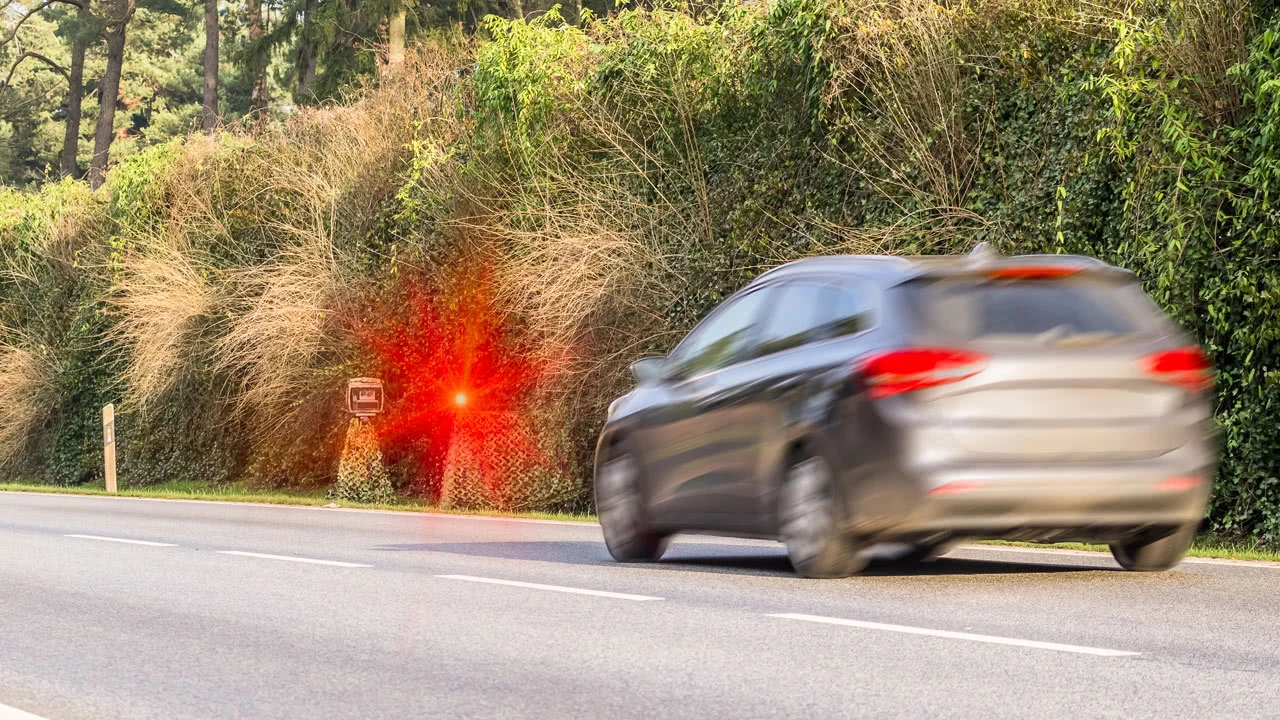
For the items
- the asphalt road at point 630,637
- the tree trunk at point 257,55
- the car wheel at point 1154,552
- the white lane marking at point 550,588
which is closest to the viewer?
the asphalt road at point 630,637

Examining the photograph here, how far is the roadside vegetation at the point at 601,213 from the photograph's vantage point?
1384 centimetres

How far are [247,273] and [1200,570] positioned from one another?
64.0 ft

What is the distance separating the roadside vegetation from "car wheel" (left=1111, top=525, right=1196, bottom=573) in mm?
2772

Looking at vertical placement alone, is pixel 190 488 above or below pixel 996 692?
below

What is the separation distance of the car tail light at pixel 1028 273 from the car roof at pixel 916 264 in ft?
0.21

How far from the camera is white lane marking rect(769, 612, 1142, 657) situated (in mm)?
7766

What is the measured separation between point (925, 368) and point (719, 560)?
11.5ft

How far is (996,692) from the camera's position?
683 centimetres

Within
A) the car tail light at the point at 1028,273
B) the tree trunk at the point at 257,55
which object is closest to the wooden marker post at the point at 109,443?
the tree trunk at the point at 257,55

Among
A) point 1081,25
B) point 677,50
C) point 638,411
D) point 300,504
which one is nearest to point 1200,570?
point 638,411

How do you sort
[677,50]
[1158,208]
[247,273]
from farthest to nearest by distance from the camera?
[247,273] → [677,50] → [1158,208]

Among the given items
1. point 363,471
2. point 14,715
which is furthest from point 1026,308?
point 363,471

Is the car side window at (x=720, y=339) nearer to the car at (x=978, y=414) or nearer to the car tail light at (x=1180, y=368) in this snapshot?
the car at (x=978, y=414)

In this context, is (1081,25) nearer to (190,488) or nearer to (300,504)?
(300,504)
